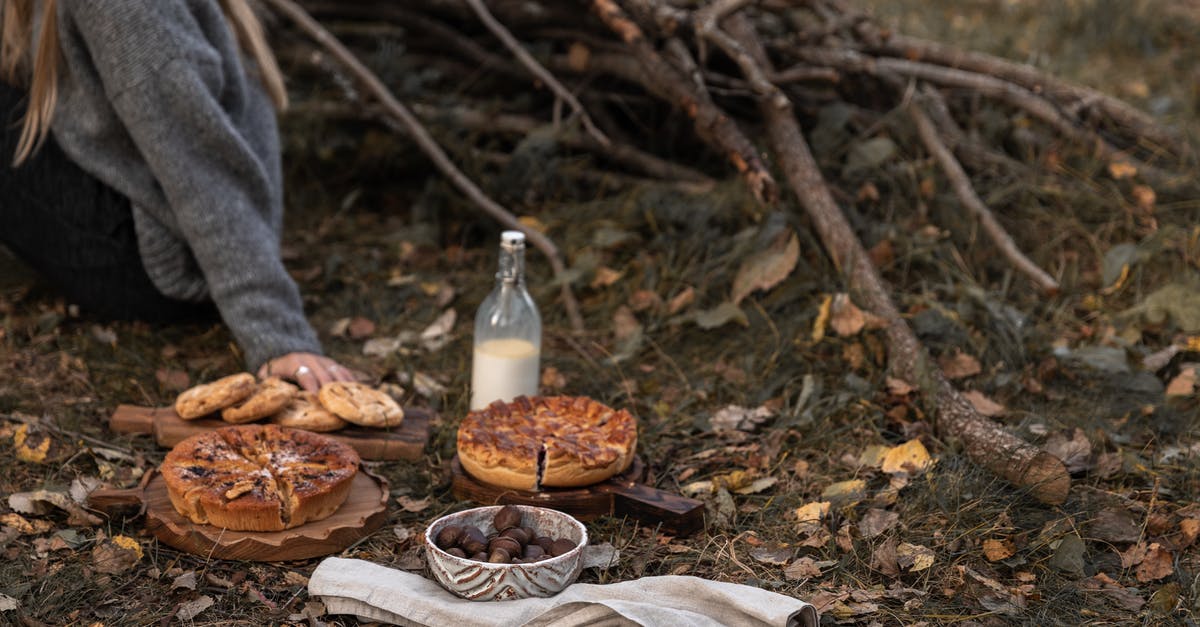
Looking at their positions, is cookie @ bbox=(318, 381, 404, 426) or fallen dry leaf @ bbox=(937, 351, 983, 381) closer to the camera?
cookie @ bbox=(318, 381, 404, 426)

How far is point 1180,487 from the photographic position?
8.35 feet

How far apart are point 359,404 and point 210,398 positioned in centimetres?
34

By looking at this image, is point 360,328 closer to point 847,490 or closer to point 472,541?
point 472,541

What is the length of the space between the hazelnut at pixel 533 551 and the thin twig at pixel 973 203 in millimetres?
1956

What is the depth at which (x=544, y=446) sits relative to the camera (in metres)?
2.44

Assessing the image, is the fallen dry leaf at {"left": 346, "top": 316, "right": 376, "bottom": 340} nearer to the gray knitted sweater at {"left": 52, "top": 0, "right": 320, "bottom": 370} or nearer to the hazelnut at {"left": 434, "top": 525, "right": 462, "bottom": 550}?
the gray knitted sweater at {"left": 52, "top": 0, "right": 320, "bottom": 370}

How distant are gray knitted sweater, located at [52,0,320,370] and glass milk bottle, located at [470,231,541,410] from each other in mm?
461

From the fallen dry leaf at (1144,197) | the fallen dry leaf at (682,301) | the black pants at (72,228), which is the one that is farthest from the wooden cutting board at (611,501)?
the fallen dry leaf at (1144,197)

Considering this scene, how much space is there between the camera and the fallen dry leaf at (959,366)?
3.05 metres

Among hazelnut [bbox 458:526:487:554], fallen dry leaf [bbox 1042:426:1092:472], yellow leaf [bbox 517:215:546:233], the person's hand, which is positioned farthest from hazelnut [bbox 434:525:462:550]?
yellow leaf [bbox 517:215:546:233]

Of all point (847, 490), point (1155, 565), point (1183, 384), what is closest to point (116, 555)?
point (847, 490)

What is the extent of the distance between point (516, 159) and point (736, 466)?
5.56 feet

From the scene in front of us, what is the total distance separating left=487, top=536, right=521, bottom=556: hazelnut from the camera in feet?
6.91

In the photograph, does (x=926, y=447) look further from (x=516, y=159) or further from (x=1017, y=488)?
(x=516, y=159)
